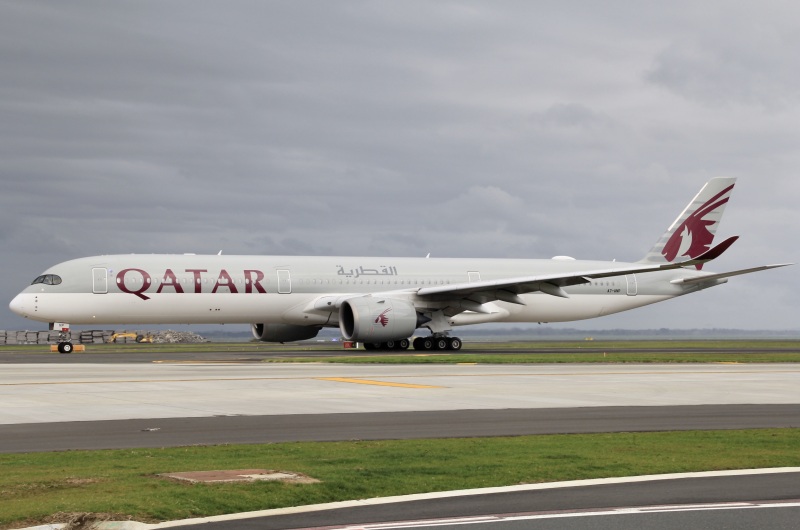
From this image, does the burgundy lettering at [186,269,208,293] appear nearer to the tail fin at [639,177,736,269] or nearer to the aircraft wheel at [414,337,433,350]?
the aircraft wheel at [414,337,433,350]

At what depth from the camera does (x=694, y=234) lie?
6075 cm

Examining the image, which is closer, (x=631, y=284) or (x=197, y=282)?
(x=197, y=282)

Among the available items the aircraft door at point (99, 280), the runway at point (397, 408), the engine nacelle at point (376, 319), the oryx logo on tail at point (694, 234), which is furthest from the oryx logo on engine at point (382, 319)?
the oryx logo on tail at point (694, 234)

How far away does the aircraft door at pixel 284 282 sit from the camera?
4828 centimetres

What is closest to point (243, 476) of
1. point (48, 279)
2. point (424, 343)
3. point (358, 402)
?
point (358, 402)

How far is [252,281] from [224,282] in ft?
4.58

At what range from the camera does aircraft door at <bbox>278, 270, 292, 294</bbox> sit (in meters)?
48.3

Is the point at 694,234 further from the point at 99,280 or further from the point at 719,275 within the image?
the point at 99,280

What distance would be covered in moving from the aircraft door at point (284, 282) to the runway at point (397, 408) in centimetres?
1514

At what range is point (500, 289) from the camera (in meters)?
48.2

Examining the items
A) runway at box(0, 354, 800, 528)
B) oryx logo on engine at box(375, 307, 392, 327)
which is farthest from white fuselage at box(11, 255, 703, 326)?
runway at box(0, 354, 800, 528)

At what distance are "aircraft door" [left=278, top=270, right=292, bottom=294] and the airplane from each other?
53 mm

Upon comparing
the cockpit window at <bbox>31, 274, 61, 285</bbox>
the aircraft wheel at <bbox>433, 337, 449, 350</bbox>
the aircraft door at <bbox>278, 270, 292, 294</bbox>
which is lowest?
the aircraft wheel at <bbox>433, 337, 449, 350</bbox>

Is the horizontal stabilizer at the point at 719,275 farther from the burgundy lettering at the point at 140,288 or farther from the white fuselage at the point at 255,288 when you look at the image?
the burgundy lettering at the point at 140,288
